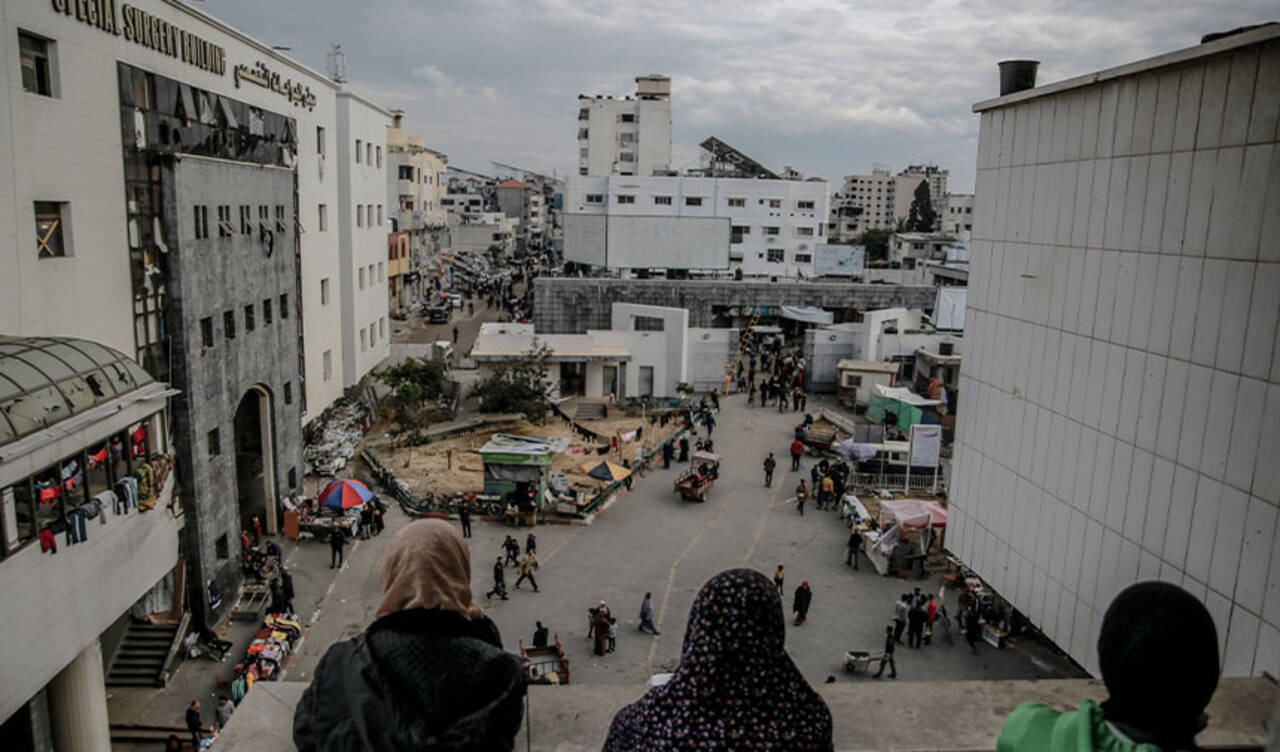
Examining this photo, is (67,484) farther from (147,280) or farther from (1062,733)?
(1062,733)

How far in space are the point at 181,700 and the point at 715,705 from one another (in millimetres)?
14058

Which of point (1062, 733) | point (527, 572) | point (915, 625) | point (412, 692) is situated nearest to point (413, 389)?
point (527, 572)

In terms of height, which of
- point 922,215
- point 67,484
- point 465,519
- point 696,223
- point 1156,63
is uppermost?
point 922,215

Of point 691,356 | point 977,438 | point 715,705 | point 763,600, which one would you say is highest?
point 763,600

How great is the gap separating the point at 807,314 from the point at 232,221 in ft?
104

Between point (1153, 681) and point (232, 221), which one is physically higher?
point (232, 221)

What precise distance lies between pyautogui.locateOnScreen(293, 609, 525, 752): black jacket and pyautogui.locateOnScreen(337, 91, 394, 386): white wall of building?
29258 millimetres

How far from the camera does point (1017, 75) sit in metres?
10.7

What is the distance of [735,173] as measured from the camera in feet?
203

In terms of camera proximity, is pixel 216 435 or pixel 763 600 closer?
pixel 763 600

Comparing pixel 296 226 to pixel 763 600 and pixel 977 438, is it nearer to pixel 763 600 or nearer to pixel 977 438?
pixel 977 438

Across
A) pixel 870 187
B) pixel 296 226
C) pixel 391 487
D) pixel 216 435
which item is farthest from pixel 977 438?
pixel 870 187

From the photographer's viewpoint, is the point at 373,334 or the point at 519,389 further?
the point at 373,334

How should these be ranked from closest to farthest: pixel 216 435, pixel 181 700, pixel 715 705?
pixel 715 705 < pixel 181 700 < pixel 216 435
